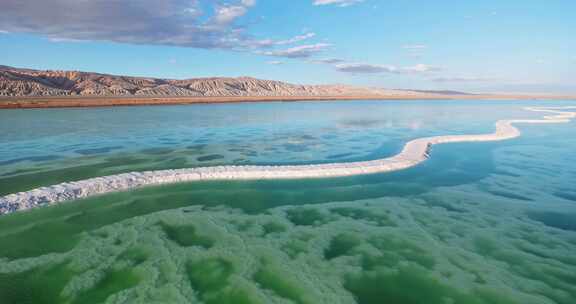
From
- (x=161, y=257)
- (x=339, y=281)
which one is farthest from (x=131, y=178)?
(x=339, y=281)

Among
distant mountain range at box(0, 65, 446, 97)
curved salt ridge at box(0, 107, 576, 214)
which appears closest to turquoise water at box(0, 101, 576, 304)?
curved salt ridge at box(0, 107, 576, 214)

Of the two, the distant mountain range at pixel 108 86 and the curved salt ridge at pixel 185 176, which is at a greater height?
the distant mountain range at pixel 108 86

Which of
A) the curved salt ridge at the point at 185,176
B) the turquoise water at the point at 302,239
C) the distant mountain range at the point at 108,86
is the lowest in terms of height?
the turquoise water at the point at 302,239

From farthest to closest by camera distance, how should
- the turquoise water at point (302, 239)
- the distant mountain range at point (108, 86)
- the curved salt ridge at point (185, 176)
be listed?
the distant mountain range at point (108, 86), the curved salt ridge at point (185, 176), the turquoise water at point (302, 239)

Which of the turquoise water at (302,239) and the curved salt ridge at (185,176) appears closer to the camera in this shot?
the turquoise water at (302,239)

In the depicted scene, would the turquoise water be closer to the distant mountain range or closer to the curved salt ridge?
the curved salt ridge

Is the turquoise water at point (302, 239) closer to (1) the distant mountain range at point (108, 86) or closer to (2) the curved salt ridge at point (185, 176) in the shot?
(2) the curved salt ridge at point (185, 176)

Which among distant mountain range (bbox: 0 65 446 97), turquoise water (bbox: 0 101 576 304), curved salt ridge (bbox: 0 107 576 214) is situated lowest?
turquoise water (bbox: 0 101 576 304)

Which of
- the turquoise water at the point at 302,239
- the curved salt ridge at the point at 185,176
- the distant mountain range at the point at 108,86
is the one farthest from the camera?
the distant mountain range at the point at 108,86

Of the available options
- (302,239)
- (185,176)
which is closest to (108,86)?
(185,176)

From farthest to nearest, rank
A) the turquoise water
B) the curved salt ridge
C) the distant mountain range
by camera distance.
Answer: the distant mountain range
the curved salt ridge
the turquoise water

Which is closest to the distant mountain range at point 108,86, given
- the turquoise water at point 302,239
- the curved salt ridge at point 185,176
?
the curved salt ridge at point 185,176

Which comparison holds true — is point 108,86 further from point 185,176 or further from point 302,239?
point 302,239

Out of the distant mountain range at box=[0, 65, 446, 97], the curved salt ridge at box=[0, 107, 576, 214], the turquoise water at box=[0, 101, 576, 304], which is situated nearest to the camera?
the turquoise water at box=[0, 101, 576, 304]
